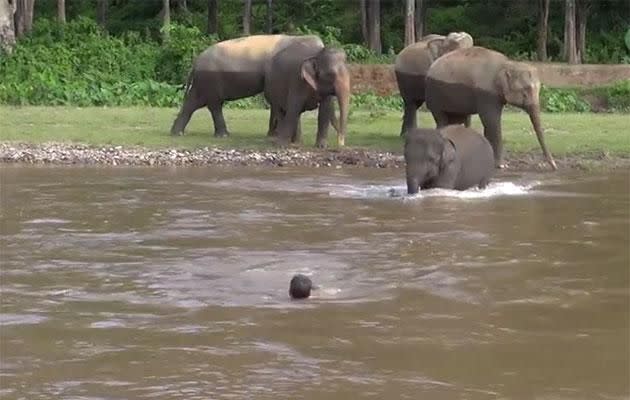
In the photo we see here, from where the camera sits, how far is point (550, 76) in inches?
1321

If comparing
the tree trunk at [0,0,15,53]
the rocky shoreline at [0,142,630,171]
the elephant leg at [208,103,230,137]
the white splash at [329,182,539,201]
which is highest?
the tree trunk at [0,0,15,53]

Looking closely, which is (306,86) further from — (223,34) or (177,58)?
(223,34)

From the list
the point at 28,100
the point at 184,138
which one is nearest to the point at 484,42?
the point at 28,100

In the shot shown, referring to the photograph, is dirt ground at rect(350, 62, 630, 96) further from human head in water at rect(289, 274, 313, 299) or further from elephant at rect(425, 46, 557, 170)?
human head in water at rect(289, 274, 313, 299)

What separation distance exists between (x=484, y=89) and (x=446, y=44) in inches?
100

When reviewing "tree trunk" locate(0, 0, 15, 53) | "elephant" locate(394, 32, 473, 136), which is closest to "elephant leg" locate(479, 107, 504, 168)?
"elephant" locate(394, 32, 473, 136)

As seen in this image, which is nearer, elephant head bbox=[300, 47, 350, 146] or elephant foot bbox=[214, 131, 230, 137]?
elephant head bbox=[300, 47, 350, 146]

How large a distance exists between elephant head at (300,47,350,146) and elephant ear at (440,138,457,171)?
446 centimetres

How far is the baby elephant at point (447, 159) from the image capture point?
14750mm

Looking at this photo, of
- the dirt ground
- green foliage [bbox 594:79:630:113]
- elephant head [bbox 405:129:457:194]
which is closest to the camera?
elephant head [bbox 405:129:457:194]

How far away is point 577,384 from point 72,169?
1177 cm

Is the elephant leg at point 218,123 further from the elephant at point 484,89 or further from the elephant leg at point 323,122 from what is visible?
the elephant at point 484,89

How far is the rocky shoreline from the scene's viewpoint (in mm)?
18375

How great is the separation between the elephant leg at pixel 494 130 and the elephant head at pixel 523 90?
0.28 m
